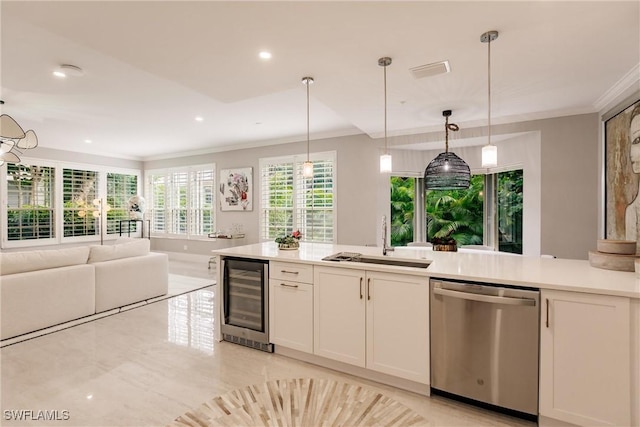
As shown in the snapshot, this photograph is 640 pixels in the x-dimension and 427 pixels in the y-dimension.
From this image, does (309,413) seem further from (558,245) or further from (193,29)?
(558,245)

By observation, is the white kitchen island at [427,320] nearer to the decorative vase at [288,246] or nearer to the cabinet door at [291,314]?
the cabinet door at [291,314]

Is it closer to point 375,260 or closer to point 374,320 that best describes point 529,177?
point 375,260

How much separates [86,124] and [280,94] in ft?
12.7

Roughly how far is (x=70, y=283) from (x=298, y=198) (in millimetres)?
3881

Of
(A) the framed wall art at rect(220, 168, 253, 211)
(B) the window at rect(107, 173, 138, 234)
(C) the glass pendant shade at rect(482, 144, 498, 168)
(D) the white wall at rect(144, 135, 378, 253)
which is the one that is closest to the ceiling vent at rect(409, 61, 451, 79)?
(C) the glass pendant shade at rect(482, 144, 498, 168)

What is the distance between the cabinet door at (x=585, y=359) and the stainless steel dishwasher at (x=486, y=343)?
0.06 metres

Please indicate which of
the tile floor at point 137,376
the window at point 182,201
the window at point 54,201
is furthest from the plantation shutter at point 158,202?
the tile floor at point 137,376

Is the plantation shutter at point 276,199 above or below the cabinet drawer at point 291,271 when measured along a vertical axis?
above

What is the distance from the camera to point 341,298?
2520 mm

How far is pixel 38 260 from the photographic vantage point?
340 centimetres

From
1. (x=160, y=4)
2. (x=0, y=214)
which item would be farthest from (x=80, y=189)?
(x=160, y=4)

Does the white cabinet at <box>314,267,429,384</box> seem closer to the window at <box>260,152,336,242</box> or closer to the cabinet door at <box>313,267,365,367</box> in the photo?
the cabinet door at <box>313,267,365,367</box>

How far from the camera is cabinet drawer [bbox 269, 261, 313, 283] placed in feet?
8.80

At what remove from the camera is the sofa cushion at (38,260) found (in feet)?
10.5
